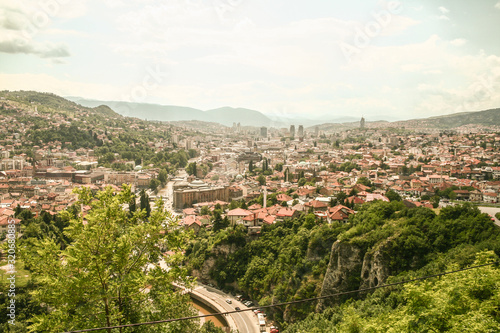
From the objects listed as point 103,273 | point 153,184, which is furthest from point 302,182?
point 103,273

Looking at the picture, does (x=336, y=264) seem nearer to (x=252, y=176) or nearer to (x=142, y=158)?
(x=252, y=176)

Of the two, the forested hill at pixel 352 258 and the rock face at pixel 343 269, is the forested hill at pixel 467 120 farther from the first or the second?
the rock face at pixel 343 269

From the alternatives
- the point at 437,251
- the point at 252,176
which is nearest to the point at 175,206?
the point at 252,176

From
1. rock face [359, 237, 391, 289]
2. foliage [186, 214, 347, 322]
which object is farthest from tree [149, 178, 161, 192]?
rock face [359, 237, 391, 289]

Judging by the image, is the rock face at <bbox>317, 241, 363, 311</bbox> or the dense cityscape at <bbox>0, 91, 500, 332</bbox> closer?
the rock face at <bbox>317, 241, 363, 311</bbox>

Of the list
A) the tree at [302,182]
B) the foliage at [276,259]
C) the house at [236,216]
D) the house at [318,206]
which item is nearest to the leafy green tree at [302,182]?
the tree at [302,182]

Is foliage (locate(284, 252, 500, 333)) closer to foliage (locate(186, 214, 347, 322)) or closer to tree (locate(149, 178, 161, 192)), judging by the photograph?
foliage (locate(186, 214, 347, 322))

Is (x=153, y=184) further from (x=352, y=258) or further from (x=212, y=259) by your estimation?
(x=352, y=258)

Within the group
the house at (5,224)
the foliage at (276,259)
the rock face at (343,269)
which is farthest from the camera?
the house at (5,224)
